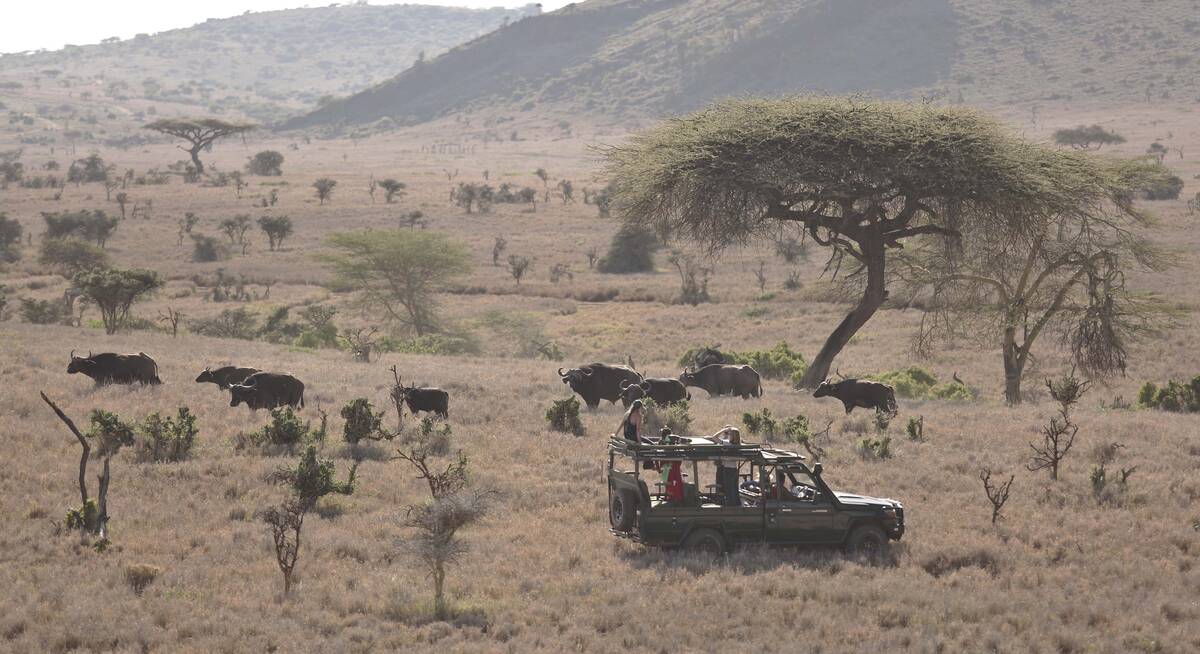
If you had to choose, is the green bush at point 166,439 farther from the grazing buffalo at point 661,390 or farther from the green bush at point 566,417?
the grazing buffalo at point 661,390

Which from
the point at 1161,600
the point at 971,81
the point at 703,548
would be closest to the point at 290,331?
the point at 703,548

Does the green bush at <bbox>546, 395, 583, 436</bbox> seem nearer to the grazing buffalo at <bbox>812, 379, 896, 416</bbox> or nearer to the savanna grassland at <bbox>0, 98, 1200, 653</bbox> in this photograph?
the savanna grassland at <bbox>0, 98, 1200, 653</bbox>


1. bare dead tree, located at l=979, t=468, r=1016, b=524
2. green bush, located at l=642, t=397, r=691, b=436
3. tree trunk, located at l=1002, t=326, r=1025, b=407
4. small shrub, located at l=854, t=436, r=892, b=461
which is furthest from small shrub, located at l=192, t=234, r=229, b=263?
bare dead tree, located at l=979, t=468, r=1016, b=524

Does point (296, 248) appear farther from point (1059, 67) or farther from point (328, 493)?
point (1059, 67)

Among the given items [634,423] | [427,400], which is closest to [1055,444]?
[634,423]

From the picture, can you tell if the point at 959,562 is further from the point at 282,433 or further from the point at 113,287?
the point at 113,287

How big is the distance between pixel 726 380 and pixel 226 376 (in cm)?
1154

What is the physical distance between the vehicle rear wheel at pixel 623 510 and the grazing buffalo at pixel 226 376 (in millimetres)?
11880

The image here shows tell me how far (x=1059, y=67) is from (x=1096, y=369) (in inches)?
6021

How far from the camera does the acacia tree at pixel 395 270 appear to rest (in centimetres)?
5081

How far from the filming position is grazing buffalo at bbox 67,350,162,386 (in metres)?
24.1

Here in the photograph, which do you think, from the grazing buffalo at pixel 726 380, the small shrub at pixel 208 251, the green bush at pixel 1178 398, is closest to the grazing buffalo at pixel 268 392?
the grazing buffalo at pixel 726 380

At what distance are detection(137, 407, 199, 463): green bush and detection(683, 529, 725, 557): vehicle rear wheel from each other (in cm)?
833

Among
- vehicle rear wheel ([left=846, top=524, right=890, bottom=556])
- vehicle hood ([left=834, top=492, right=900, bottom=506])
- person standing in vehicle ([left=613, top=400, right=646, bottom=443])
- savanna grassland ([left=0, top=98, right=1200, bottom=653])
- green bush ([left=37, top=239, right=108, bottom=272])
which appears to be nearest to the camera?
savanna grassland ([left=0, top=98, right=1200, bottom=653])
